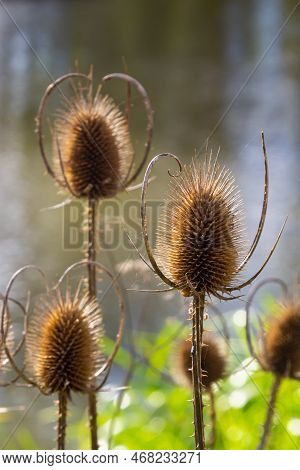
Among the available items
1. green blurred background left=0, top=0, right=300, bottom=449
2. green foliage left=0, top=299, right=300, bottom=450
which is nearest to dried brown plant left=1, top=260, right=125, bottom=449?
green blurred background left=0, top=0, right=300, bottom=449

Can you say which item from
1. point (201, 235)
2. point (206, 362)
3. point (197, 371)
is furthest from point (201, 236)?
point (206, 362)

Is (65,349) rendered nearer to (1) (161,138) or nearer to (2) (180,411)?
(2) (180,411)

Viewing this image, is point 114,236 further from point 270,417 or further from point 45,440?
point 270,417

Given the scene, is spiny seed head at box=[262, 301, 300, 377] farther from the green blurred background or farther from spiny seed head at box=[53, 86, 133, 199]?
spiny seed head at box=[53, 86, 133, 199]

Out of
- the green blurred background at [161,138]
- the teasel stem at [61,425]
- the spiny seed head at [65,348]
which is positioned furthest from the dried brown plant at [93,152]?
the teasel stem at [61,425]

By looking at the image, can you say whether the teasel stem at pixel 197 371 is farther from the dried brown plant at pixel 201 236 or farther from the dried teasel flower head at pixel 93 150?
the dried teasel flower head at pixel 93 150

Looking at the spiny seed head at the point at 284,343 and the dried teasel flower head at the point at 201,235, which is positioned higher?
the dried teasel flower head at the point at 201,235

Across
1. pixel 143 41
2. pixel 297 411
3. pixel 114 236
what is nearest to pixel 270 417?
pixel 297 411
